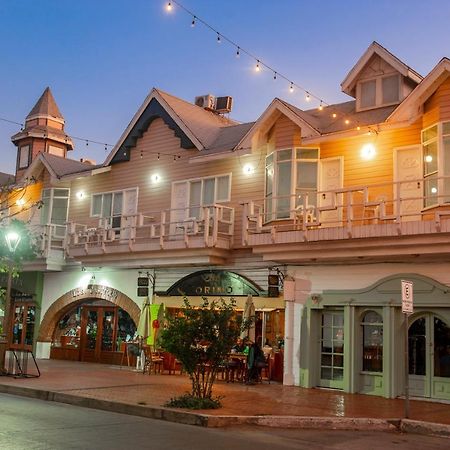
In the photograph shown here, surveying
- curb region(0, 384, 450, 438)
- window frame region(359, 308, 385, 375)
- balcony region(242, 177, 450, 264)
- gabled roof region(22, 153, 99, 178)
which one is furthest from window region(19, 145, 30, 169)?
curb region(0, 384, 450, 438)

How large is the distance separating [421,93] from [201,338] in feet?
28.2

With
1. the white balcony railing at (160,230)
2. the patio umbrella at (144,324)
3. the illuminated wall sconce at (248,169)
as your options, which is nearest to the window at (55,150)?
the white balcony railing at (160,230)

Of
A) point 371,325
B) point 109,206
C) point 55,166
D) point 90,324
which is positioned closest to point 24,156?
point 55,166

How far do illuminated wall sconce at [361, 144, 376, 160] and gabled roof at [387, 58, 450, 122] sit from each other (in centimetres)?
114

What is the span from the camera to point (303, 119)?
60.6ft

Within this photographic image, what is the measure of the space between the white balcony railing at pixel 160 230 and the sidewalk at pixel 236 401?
4.40m

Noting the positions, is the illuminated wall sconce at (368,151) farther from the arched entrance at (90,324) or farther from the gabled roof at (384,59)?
the arched entrance at (90,324)

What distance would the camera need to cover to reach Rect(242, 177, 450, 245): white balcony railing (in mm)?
15352

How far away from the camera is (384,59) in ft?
60.5

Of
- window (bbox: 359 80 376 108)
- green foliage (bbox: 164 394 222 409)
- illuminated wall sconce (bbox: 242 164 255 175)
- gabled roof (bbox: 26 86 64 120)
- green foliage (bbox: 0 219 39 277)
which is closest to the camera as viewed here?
green foliage (bbox: 164 394 222 409)

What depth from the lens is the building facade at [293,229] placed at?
1588 cm

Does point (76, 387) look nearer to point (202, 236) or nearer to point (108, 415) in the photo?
point (108, 415)

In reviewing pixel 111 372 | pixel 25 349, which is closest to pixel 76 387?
pixel 25 349

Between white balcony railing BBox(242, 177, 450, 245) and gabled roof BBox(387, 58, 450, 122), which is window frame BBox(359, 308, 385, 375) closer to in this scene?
white balcony railing BBox(242, 177, 450, 245)
